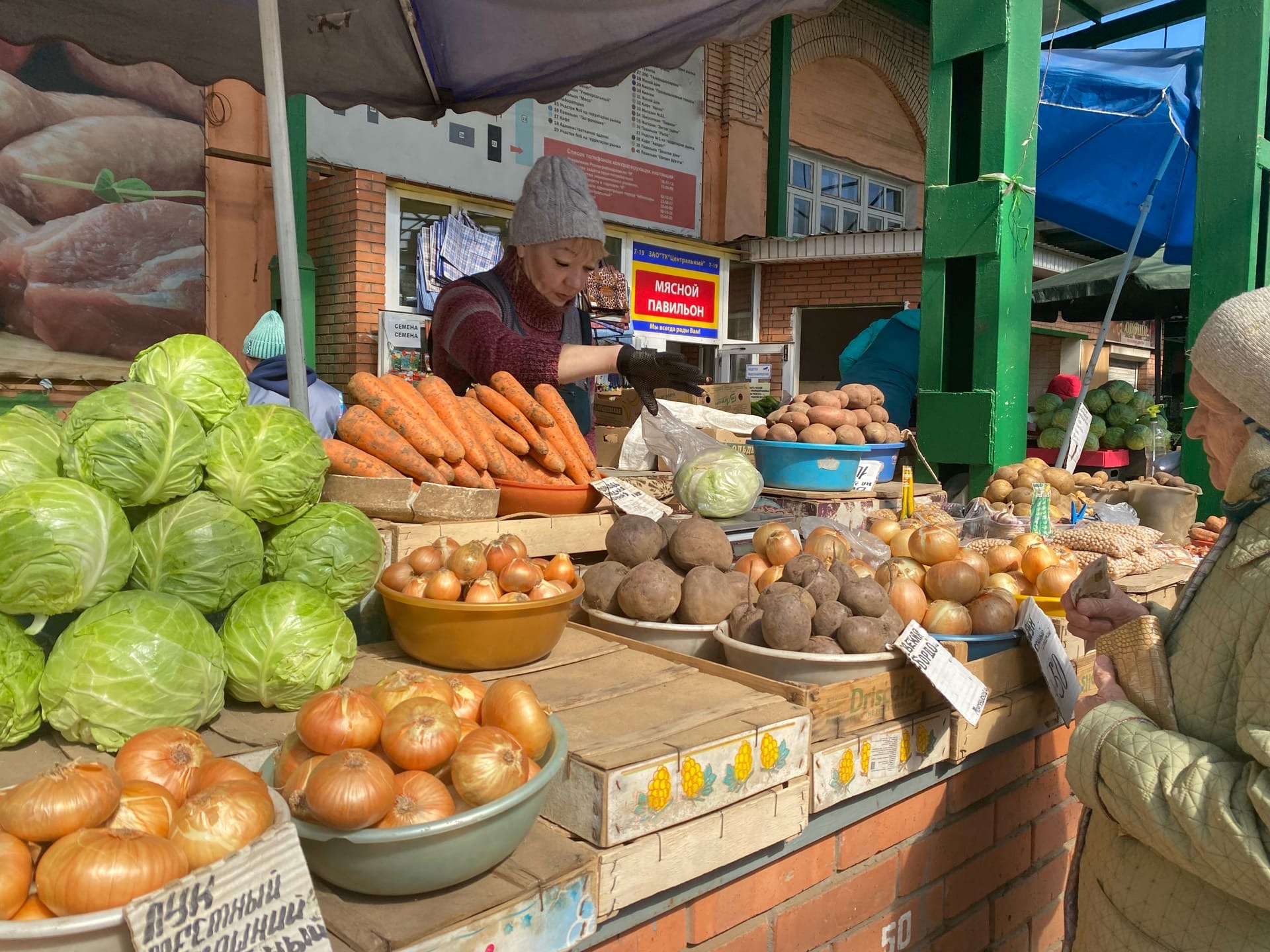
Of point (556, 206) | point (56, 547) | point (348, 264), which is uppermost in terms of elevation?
point (348, 264)

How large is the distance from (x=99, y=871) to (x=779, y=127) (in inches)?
493

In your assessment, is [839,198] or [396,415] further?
[839,198]

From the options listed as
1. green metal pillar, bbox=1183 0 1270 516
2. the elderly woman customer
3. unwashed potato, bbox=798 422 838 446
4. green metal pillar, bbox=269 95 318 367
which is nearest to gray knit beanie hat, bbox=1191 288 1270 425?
the elderly woman customer

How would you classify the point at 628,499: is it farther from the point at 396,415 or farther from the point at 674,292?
the point at 674,292

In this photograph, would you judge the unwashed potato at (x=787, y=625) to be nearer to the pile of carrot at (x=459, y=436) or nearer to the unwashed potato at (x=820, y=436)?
the pile of carrot at (x=459, y=436)

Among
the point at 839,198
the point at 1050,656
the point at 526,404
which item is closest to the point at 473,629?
the point at 526,404

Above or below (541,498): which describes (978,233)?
above

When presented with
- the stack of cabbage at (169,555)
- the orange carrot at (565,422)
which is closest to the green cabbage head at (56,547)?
the stack of cabbage at (169,555)

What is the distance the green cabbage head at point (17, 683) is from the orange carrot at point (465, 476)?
1.09m

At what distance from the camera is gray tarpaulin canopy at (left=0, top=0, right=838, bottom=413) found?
328 centimetres

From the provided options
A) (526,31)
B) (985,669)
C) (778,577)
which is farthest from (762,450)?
(526,31)

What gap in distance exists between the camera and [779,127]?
472 inches

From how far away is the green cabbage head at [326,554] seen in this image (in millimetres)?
1788

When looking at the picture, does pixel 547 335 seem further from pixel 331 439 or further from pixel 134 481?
pixel 134 481
